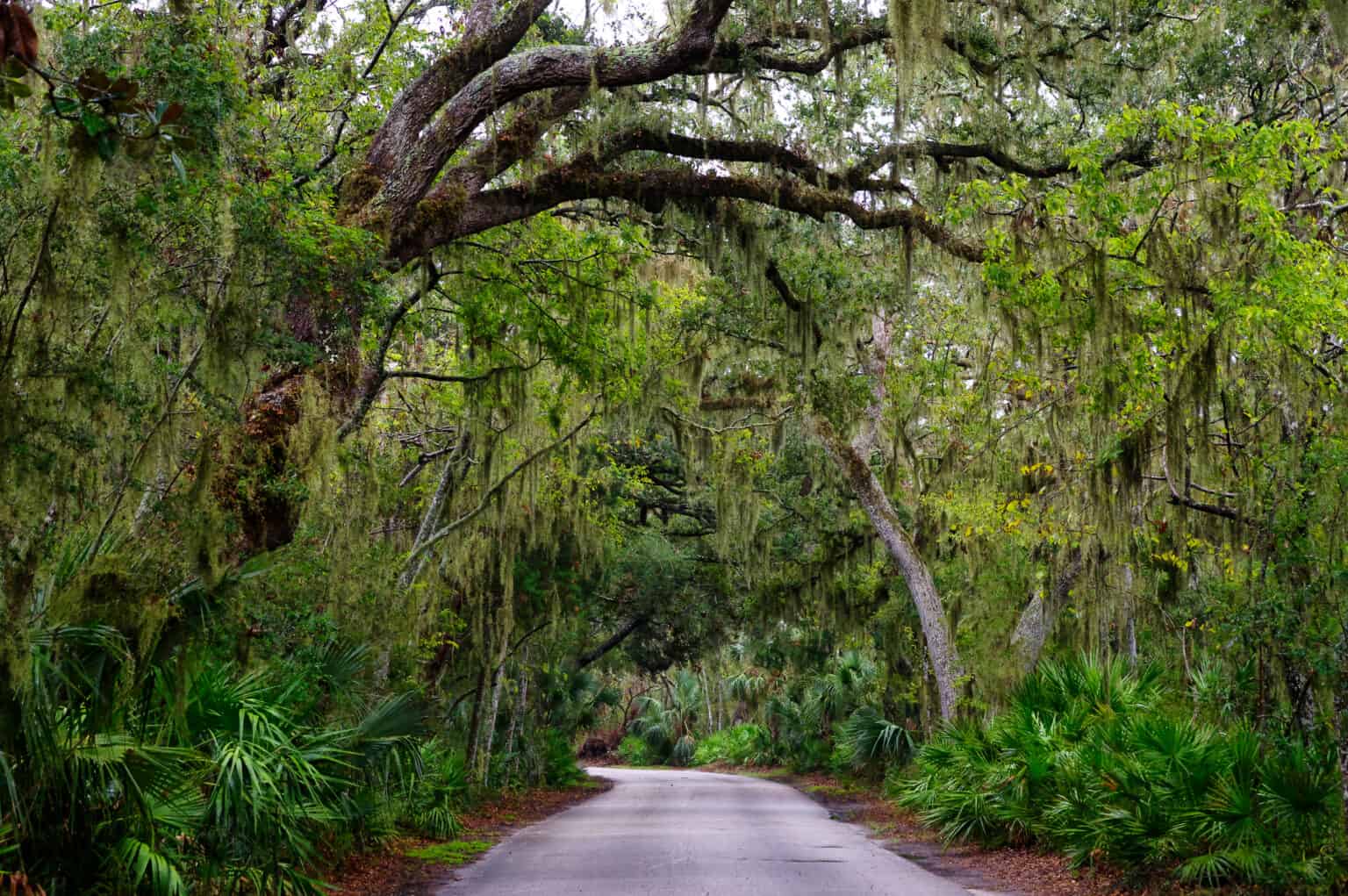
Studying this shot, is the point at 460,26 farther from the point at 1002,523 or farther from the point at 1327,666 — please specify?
the point at 1327,666

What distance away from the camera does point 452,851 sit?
12.8m

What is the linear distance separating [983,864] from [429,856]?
5.86 meters

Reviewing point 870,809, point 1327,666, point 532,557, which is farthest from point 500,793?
point 1327,666

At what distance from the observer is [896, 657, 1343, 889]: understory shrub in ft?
25.1

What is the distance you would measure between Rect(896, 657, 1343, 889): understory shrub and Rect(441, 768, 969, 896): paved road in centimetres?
138

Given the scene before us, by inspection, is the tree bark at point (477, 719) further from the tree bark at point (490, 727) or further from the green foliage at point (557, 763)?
the green foliage at point (557, 763)

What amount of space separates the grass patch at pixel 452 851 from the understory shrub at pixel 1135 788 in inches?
222

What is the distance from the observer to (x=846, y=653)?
28.0 m

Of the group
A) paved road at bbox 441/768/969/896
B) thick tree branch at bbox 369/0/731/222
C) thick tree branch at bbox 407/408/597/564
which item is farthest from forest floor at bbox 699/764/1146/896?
thick tree branch at bbox 369/0/731/222

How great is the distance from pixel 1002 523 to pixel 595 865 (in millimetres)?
6331

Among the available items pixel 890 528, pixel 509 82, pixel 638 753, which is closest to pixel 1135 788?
pixel 509 82

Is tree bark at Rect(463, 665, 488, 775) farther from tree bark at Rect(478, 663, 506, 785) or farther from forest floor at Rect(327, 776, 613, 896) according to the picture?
forest floor at Rect(327, 776, 613, 896)

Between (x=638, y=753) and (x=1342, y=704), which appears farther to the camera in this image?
(x=638, y=753)

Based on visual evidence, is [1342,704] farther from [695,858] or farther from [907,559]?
[907,559]
